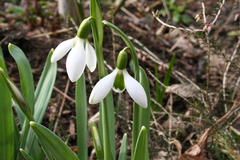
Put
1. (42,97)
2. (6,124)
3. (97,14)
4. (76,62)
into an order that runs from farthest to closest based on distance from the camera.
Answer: (42,97)
(6,124)
(97,14)
(76,62)

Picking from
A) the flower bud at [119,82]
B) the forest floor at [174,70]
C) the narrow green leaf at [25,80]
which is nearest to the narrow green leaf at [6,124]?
the narrow green leaf at [25,80]

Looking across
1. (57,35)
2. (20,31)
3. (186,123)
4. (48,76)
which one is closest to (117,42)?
(57,35)

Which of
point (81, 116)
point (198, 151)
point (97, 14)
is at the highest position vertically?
point (97, 14)

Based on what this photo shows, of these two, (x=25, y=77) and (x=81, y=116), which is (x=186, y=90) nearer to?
(x=81, y=116)

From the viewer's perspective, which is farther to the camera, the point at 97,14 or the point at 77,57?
the point at 97,14

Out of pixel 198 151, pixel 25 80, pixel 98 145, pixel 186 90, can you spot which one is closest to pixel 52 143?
pixel 98 145

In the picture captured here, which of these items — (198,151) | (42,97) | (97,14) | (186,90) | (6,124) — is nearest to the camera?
(97,14)

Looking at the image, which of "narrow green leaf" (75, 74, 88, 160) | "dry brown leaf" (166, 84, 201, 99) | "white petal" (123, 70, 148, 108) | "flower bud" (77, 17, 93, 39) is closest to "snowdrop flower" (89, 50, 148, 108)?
"white petal" (123, 70, 148, 108)

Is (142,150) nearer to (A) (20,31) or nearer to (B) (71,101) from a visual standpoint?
(B) (71,101)
